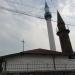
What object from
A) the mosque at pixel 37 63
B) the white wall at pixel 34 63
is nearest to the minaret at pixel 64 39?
the mosque at pixel 37 63

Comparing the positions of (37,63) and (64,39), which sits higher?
(64,39)

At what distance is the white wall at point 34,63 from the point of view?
16.6 meters

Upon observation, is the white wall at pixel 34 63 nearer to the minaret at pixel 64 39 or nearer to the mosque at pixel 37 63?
the mosque at pixel 37 63

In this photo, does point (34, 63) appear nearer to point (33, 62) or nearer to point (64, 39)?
point (33, 62)

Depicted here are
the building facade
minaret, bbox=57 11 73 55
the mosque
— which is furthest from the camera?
minaret, bbox=57 11 73 55

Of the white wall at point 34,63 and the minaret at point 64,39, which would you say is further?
the minaret at point 64,39

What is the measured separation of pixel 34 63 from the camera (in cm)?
1786

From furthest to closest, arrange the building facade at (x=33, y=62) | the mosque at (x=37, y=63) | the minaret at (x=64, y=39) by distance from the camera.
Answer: the minaret at (x=64, y=39), the building facade at (x=33, y=62), the mosque at (x=37, y=63)

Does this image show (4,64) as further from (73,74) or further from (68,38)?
(68,38)

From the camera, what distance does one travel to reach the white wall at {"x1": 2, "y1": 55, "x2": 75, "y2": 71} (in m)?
16.6

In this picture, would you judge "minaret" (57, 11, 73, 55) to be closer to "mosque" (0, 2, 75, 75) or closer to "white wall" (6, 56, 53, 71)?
"mosque" (0, 2, 75, 75)

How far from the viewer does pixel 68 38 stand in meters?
35.2

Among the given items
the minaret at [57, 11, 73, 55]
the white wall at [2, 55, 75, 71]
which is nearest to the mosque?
the white wall at [2, 55, 75, 71]

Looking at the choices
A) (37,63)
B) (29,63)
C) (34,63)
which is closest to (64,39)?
(37,63)
